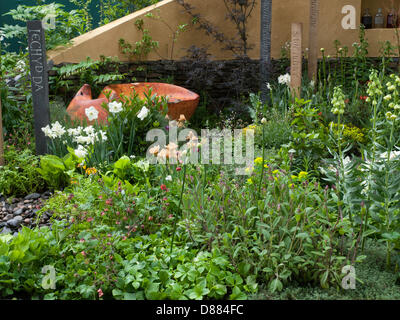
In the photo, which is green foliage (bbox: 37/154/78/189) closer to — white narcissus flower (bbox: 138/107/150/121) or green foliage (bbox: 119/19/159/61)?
white narcissus flower (bbox: 138/107/150/121)

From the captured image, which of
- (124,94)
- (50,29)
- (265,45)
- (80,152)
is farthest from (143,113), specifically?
(50,29)

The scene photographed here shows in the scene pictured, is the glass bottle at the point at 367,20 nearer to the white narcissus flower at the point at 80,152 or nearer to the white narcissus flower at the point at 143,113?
the white narcissus flower at the point at 143,113

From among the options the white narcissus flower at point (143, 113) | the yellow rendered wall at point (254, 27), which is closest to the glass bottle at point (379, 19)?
the yellow rendered wall at point (254, 27)

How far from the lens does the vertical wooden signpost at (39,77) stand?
15.0 ft

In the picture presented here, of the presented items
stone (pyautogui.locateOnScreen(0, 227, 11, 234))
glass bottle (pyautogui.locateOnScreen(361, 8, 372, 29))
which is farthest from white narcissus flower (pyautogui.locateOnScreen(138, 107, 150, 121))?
glass bottle (pyautogui.locateOnScreen(361, 8, 372, 29))

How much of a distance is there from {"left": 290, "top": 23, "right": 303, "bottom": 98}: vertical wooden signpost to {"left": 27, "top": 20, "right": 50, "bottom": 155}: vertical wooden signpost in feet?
9.69

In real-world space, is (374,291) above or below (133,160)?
below

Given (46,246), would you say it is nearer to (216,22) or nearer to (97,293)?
(97,293)

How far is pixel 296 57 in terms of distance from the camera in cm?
586

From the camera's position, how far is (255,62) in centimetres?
718

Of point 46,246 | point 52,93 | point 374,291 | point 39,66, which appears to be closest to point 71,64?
point 52,93

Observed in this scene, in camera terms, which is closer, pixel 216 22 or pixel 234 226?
pixel 234 226

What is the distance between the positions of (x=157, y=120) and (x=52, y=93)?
2.40 m

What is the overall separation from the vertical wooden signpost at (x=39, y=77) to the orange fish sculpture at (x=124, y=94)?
40 centimetres
